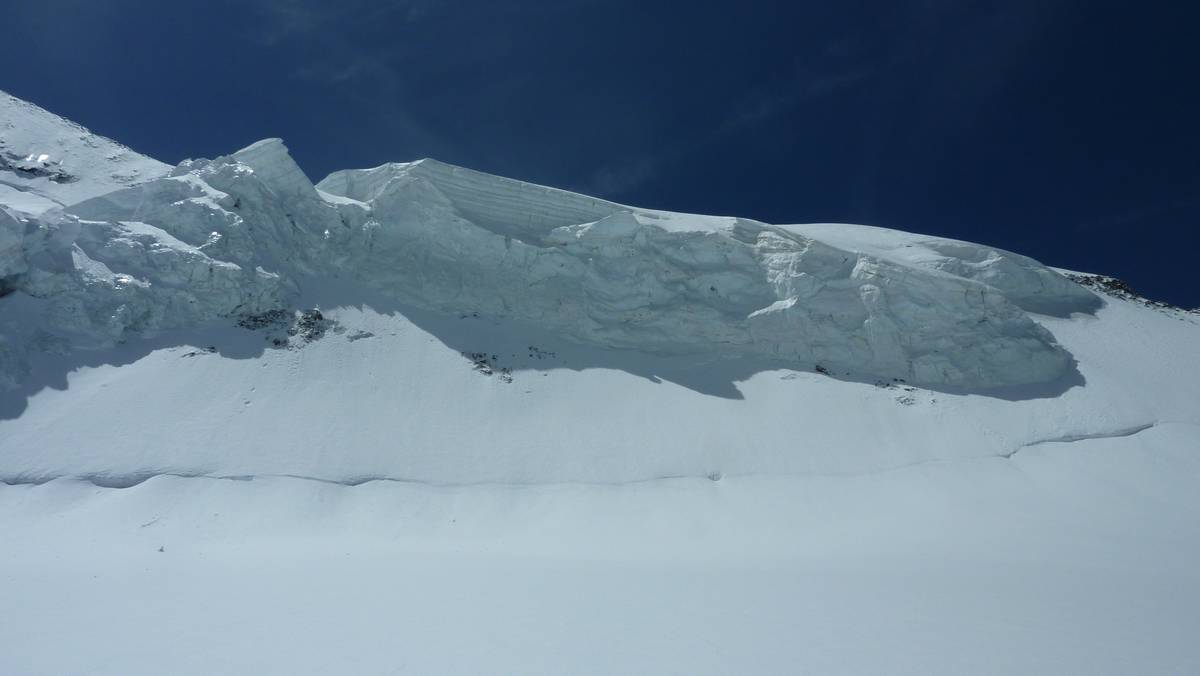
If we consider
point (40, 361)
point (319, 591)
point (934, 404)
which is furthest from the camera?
point (934, 404)

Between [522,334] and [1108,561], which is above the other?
[522,334]

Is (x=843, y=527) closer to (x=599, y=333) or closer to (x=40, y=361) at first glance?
(x=599, y=333)

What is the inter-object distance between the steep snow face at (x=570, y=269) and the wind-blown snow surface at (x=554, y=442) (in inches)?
4.2

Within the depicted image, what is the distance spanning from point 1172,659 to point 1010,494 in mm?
7237

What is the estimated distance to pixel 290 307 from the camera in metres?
18.5

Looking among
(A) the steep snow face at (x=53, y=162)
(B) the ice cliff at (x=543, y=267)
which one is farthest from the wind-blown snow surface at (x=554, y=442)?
(A) the steep snow face at (x=53, y=162)

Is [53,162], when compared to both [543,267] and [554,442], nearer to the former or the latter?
[543,267]

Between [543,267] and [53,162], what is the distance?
1469 cm

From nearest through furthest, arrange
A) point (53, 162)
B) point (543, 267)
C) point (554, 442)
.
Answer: point (554, 442) → point (53, 162) → point (543, 267)

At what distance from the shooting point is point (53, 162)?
63.1 feet

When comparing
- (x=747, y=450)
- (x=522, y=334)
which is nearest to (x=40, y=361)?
(x=522, y=334)

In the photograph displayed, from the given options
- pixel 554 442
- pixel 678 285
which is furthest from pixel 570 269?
pixel 554 442

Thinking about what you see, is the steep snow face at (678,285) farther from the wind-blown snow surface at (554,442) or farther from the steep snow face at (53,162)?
the steep snow face at (53,162)

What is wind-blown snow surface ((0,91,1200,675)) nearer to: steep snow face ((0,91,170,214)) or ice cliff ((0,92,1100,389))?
ice cliff ((0,92,1100,389))
